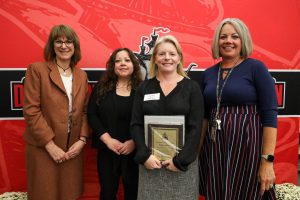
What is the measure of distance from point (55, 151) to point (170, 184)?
922mm

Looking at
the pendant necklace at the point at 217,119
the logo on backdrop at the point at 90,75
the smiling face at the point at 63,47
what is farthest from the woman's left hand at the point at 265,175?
the smiling face at the point at 63,47

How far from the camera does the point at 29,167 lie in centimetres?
222

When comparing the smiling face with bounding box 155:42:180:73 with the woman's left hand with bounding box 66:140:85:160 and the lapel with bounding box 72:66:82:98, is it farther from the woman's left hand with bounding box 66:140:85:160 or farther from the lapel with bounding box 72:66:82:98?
the woman's left hand with bounding box 66:140:85:160

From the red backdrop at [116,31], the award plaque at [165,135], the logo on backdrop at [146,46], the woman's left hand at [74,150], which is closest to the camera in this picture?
the award plaque at [165,135]

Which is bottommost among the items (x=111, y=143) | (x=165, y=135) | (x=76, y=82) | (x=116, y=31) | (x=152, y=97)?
(x=111, y=143)

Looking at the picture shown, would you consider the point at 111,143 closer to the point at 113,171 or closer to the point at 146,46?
the point at 113,171

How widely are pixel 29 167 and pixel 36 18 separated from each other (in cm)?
140

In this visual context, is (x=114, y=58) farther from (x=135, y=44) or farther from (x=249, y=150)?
(x=249, y=150)

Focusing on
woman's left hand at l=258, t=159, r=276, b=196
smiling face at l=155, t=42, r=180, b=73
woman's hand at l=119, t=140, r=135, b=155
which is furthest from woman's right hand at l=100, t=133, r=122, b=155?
woman's left hand at l=258, t=159, r=276, b=196

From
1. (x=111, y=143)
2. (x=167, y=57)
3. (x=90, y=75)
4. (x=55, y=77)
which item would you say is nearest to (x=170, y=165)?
(x=111, y=143)

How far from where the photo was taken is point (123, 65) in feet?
7.21

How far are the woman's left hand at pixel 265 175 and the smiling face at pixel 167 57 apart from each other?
86 cm

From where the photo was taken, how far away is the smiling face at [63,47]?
2.16 meters

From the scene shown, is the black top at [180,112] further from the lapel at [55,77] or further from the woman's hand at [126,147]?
the lapel at [55,77]
